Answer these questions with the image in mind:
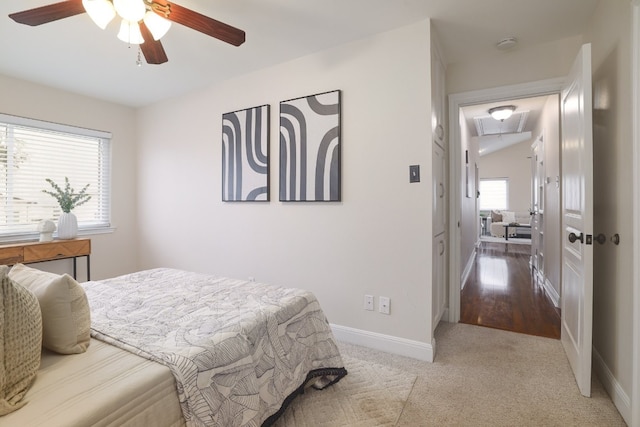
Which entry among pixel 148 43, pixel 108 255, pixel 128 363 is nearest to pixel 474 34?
pixel 148 43

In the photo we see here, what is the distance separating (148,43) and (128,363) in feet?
5.77

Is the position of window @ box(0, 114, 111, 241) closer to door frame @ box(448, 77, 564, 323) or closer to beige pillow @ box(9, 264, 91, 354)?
beige pillow @ box(9, 264, 91, 354)

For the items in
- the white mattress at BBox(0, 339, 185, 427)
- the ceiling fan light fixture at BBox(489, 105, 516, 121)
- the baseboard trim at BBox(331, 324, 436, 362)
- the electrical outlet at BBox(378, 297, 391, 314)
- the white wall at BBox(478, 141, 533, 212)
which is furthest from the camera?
the white wall at BBox(478, 141, 533, 212)

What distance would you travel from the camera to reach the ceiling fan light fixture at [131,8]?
1478 millimetres

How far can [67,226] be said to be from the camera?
329 cm

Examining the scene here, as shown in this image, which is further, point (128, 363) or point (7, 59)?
point (7, 59)

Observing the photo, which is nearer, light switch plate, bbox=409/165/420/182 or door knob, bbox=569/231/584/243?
door knob, bbox=569/231/584/243

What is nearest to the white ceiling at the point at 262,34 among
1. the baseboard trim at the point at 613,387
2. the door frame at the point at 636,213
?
the door frame at the point at 636,213

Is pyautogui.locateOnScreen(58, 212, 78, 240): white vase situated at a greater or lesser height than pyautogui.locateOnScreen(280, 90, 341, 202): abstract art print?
lesser

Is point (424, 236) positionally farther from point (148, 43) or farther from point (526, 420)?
point (148, 43)

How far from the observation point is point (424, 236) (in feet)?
7.38

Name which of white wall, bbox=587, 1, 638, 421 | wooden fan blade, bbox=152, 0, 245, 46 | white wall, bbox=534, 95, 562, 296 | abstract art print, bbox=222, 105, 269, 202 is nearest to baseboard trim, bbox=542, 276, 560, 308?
white wall, bbox=534, 95, 562, 296

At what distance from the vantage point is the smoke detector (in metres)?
2.43

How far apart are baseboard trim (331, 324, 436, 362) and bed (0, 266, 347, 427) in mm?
635
